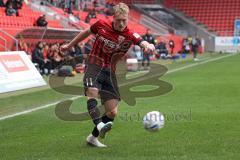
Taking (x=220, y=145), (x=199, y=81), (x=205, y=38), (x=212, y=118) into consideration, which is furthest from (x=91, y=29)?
(x=205, y=38)

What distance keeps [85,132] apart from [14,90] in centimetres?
914

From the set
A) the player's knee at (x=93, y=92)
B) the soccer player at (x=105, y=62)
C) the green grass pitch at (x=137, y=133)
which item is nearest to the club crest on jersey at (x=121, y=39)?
the soccer player at (x=105, y=62)

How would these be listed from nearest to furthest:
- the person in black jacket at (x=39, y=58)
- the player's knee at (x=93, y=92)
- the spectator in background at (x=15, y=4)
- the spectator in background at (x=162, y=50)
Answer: the player's knee at (x=93, y=92) < the person in black jacket at (x=39, y=58) < the spectator in background at (x=15, y=4) < the spectator in background at (x=162, y=50)

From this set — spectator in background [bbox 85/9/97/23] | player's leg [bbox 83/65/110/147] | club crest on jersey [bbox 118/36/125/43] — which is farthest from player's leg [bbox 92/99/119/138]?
spectator in background [bbox 85/9/97/23]

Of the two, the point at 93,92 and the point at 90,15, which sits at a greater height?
the point at 93,92

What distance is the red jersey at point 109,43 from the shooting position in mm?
8062

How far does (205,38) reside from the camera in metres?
58.0

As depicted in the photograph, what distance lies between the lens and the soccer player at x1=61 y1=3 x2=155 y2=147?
8008mm

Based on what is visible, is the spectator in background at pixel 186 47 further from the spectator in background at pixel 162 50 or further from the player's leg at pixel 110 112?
the player's leg at pixel 110 112

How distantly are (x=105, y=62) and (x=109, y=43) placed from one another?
35 centimetres

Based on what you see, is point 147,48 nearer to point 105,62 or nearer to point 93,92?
point 105,62

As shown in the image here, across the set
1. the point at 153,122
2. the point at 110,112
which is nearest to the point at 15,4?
the point at 110,112

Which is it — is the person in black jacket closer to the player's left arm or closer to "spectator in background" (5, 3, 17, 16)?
"spectator in background" (5, 3, 17, 16)

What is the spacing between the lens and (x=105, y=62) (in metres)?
8.28
